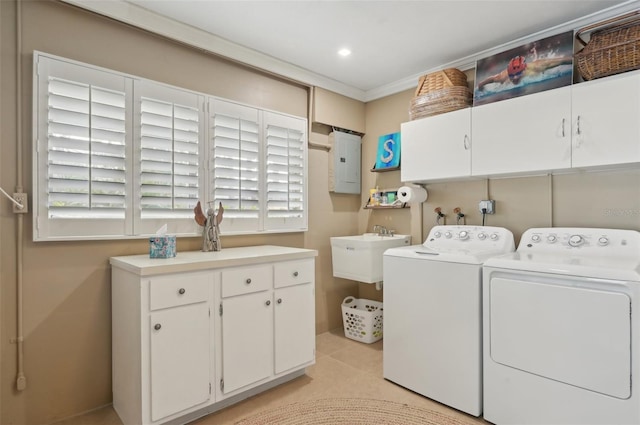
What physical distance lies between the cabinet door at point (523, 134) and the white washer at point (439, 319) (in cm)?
51

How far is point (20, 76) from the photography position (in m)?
1.89

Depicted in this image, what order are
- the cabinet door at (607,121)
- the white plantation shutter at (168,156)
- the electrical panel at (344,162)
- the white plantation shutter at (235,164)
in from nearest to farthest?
1. the cabinet door at (607,121)
2. the white plantation shutter at (168,156)
3. the white plantation shutter at (235,164)
4. the electrical panel at (344,162)

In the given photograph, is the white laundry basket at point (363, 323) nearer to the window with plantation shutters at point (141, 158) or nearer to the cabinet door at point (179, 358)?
the window with plantation shutters at point (141, 158)

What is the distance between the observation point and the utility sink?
304cm

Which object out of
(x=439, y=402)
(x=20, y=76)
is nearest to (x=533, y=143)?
(x=439, y=402)

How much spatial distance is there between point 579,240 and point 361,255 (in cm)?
159

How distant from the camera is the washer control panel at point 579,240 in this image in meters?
2.01

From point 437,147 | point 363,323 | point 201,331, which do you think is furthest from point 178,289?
point 437,147

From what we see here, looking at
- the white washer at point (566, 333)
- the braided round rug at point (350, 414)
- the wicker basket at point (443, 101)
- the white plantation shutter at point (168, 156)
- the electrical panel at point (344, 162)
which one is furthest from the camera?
the electrical panel at point (344, 162)

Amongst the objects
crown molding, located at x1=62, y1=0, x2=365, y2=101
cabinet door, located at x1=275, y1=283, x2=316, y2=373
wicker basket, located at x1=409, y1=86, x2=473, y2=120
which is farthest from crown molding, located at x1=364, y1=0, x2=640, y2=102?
cabinet door, located at x1=275, y1=283, x2=316, y2=373

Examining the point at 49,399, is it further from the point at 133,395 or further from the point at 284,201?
the point at 284,201

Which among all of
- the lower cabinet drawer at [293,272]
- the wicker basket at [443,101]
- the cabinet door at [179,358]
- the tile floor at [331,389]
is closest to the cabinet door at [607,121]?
the wicker basket at [443,101]

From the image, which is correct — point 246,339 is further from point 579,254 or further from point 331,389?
point 579,254

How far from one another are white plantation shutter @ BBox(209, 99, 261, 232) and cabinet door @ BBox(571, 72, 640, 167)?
88.3 inches
